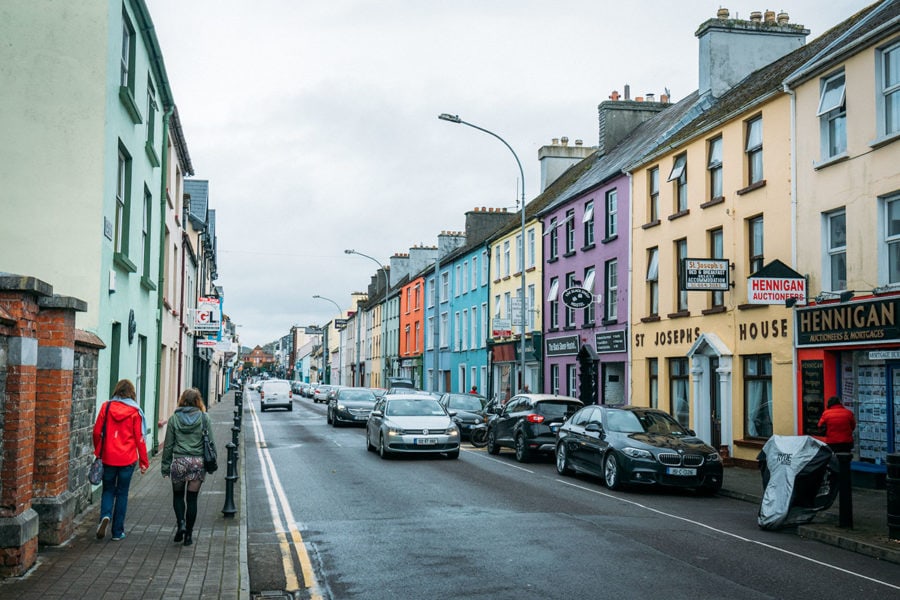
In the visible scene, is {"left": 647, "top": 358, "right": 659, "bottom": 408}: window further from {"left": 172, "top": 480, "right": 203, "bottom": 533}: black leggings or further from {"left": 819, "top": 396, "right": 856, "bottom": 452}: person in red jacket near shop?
{"left": 172, "top": 480, "right": 203, "bottom": 533}: black leggings

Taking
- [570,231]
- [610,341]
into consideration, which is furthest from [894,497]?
[570,231]

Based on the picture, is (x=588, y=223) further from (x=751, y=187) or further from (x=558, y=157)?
(x=558, y=157)

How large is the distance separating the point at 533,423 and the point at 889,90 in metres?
10.1

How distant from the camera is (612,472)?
1527cm

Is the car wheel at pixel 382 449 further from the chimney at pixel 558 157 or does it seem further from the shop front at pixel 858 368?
the chimney at pixel 558 157

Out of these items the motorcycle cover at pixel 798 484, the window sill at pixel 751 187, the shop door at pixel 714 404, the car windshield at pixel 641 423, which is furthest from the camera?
the shop door at pixel 714 404

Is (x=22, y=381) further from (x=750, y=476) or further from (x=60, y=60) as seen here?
(x=750, y=476)

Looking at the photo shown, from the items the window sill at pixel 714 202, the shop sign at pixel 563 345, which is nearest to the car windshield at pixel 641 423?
the window sill at pixel 714 202

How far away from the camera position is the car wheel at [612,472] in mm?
15008

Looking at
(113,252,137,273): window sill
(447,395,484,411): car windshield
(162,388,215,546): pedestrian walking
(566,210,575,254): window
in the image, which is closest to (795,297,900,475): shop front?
(162,388,215,546): pedestrian walking

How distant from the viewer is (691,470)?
14734 mm

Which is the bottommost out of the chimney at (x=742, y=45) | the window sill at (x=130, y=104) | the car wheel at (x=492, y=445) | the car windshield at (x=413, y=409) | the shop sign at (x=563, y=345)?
the car wheel at (x=492, y=445)

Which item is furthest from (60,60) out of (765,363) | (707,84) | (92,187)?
(707,84)

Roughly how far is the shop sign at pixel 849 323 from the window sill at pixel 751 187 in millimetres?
3386
